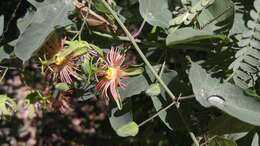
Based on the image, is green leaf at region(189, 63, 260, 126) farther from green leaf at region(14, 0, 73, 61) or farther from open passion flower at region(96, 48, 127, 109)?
green leaf at region(14, 0, 73, 61)

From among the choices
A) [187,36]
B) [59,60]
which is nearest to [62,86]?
[59,60]

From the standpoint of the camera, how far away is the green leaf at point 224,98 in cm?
102

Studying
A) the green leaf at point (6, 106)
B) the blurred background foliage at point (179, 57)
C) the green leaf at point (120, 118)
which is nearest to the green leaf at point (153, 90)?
the blurred background foliage at point (179, 57)

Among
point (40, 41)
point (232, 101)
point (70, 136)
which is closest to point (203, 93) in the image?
point (232, 101)

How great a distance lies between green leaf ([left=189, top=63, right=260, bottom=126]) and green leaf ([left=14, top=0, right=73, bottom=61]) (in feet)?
0.91

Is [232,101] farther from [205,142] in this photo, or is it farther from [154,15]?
[154,15]

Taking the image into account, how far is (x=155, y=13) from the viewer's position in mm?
1206

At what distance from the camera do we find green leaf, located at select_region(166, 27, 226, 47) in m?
1.10

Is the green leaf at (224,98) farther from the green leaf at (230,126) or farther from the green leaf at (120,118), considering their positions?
the green leaf at (120,118)

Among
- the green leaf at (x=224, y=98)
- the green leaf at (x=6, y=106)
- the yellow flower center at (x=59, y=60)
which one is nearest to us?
the green leaf at (x=224, y=98)

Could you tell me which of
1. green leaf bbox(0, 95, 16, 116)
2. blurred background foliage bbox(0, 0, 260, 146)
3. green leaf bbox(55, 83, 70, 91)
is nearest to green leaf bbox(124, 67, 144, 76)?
blurred background foliage bbox(0, 0, 260, 146)

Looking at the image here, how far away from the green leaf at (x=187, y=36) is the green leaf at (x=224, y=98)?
0.05 meters

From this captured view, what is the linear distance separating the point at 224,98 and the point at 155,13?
248mm

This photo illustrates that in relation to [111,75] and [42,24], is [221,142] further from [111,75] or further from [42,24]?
[42,24]
